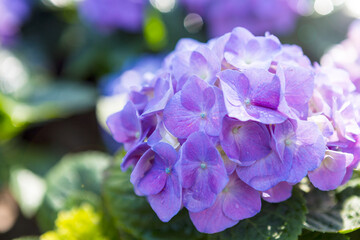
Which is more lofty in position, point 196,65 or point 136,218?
point 196,65

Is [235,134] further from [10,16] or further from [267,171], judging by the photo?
[10,16]

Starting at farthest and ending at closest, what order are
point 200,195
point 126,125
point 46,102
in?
point 46,102 < point 126,125 < point 200,195

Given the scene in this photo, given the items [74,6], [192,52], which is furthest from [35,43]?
[192,52]

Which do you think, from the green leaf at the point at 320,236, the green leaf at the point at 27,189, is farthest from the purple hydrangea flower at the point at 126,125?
the green leaf at the point at 27,189

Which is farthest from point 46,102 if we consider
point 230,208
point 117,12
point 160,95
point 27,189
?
point 230,208

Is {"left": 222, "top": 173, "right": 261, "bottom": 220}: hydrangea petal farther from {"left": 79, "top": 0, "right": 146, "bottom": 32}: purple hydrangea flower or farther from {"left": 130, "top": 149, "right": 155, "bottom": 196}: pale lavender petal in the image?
{"left": 79, "top": 0, "right": 146, "bottom": 32}: purple hydrangea flower

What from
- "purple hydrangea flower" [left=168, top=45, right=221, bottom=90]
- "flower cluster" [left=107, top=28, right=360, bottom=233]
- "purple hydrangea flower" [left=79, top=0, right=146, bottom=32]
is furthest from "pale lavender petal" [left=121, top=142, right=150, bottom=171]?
"purple hydrangea flower" [left=79, top=0, right=146, bottom=32]
